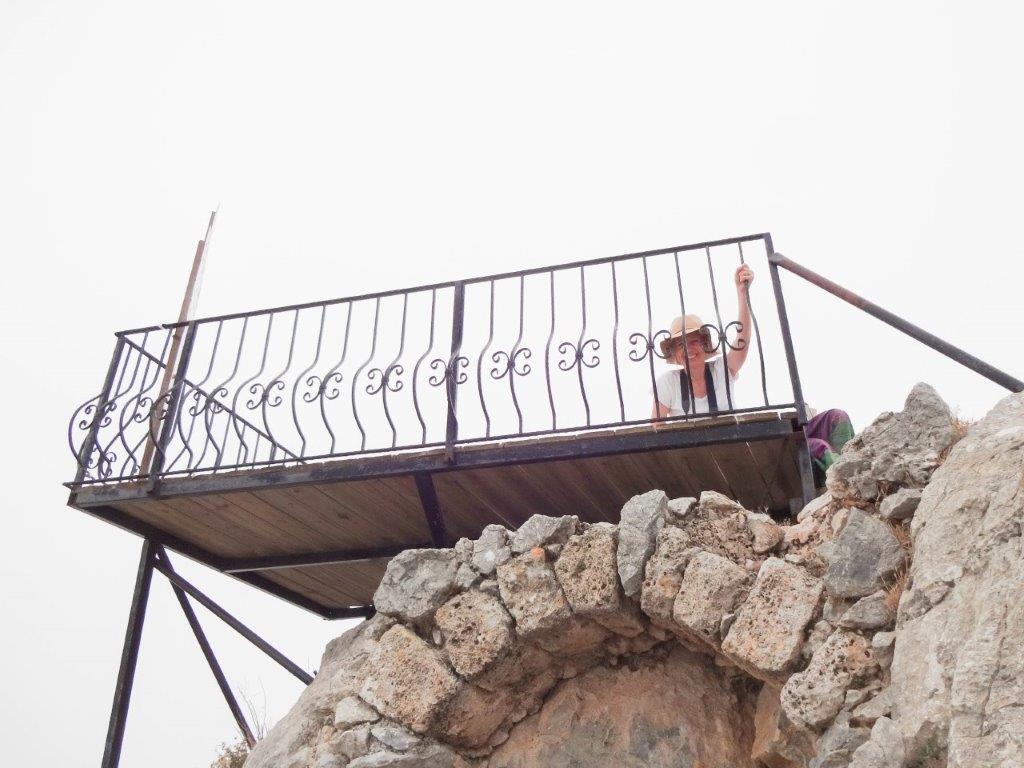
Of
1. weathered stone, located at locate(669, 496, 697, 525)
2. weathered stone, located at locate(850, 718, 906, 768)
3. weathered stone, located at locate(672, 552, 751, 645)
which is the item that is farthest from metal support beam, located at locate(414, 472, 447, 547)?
weathered stone, located at locate(850, 718, 906, 768)

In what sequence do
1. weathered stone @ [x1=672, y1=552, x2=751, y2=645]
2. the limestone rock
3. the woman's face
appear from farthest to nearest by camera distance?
the woman's face < weathered stone @ [x1=672, y1=552, x2=751, y2=645] < the limestone rock

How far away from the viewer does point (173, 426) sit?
5.23 metres

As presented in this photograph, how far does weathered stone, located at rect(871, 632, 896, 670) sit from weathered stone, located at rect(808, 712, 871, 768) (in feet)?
0.66

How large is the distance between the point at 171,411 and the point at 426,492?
6.02ft

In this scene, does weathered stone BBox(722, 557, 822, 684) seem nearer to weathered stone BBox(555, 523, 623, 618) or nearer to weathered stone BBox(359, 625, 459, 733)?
weathered stone BBox(555, 523, 623, 618)

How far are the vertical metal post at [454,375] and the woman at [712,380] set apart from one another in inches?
41.4

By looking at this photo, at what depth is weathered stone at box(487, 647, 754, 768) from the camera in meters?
3.60

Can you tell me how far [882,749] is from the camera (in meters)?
2.43

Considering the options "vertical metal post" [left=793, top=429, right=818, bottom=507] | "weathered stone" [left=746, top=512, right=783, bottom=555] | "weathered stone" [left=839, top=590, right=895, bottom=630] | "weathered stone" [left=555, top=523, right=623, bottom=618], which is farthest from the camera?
"vertical metal post" [left=793, top=429, right=818, bottom=507]

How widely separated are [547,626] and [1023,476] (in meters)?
1.90

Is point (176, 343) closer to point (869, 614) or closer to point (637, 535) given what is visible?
point (637, 535)

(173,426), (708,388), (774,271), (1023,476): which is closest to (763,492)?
(708,388)

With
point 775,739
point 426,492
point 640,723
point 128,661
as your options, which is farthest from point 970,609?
point 128,661

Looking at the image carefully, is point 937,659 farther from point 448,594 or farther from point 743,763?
point 448,594
